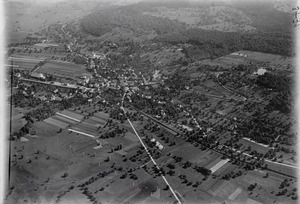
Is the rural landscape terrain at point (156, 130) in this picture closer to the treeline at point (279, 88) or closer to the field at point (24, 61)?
the treeline at point (279, 88)

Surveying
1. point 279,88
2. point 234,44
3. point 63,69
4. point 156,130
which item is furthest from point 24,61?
point 279,88

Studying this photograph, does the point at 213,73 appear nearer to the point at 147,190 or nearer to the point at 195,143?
the point at 195,143

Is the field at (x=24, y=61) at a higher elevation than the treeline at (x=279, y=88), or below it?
below

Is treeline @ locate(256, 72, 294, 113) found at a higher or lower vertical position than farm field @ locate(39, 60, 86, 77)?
higher

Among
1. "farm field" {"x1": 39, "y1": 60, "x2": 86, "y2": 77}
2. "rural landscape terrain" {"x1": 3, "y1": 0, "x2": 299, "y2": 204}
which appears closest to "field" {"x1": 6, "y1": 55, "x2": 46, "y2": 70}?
"rural landscape terrain" {"x1": 3, "y1": 0, "x2": 299, "y2": 204}

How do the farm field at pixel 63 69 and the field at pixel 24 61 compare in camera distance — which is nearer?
the farm field at pixel 63 69

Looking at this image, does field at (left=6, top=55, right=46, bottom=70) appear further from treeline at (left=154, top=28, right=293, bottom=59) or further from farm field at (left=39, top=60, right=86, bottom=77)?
treeline at (left=154, top=28, right=293, bottom=59)

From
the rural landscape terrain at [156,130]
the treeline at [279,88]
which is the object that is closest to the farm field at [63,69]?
the rural landscape terrain at [156,130]

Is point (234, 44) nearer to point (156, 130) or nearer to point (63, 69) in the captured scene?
point (63, 69)

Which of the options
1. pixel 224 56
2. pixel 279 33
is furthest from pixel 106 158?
pixel 279 33

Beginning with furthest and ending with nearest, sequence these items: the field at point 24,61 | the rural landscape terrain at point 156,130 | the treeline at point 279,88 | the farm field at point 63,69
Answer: the field at point 24,61, the farm field at point 63,69, the treeline at point 279,88, the rural landscape terrain at point 156,130
